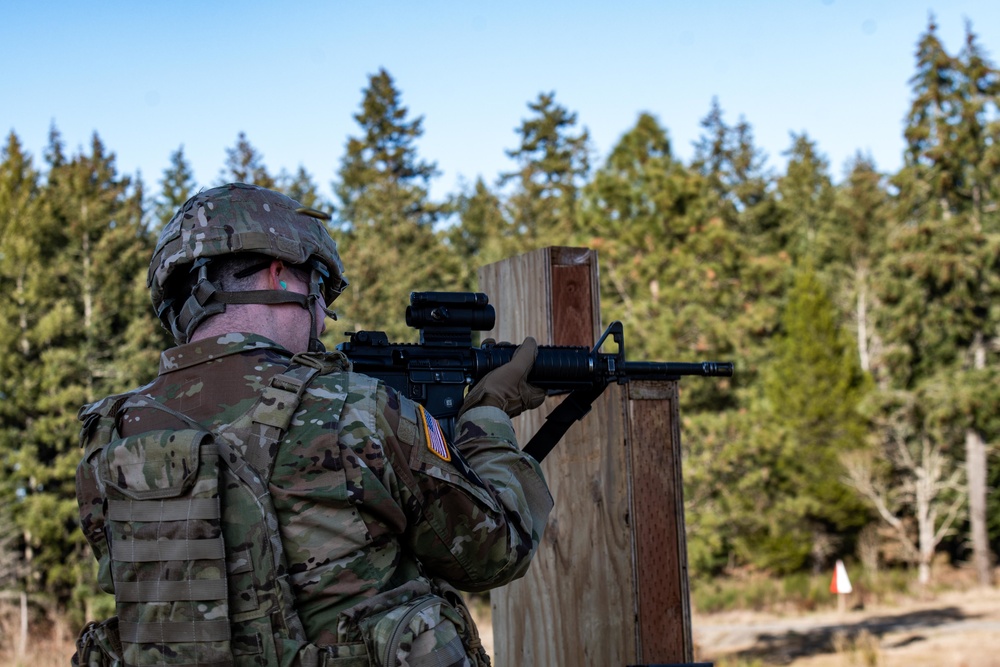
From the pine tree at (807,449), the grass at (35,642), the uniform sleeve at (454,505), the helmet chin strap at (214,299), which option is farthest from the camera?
the pine tree at (807,449)

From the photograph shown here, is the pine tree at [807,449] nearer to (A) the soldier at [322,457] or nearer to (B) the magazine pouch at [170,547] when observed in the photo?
(A) the soldier at [322,457]

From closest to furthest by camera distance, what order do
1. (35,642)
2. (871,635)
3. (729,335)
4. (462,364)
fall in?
(462,364) < (871,635) < (35,642) < (729,335)

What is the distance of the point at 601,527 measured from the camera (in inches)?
131

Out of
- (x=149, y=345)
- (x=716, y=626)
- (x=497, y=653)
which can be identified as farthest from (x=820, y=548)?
(x=497, y=653)

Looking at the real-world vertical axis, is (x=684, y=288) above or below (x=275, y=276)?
above

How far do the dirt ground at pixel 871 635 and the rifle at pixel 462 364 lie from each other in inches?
667

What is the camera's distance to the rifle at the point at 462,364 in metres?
3.00

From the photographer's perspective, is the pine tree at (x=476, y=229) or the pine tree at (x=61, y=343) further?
the pine tree at (x=476, y=229)

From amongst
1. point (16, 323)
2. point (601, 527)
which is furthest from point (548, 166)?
point (601, 527)

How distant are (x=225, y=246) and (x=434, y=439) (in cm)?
72

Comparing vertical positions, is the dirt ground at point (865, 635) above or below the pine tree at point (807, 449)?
below

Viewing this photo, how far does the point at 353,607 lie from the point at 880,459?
98.6 ft

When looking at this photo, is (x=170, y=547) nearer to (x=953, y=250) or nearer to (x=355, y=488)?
(x=355, y=488)

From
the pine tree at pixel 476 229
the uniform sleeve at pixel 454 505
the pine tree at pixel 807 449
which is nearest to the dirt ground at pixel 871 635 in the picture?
the pine tree at pixel 807 449
